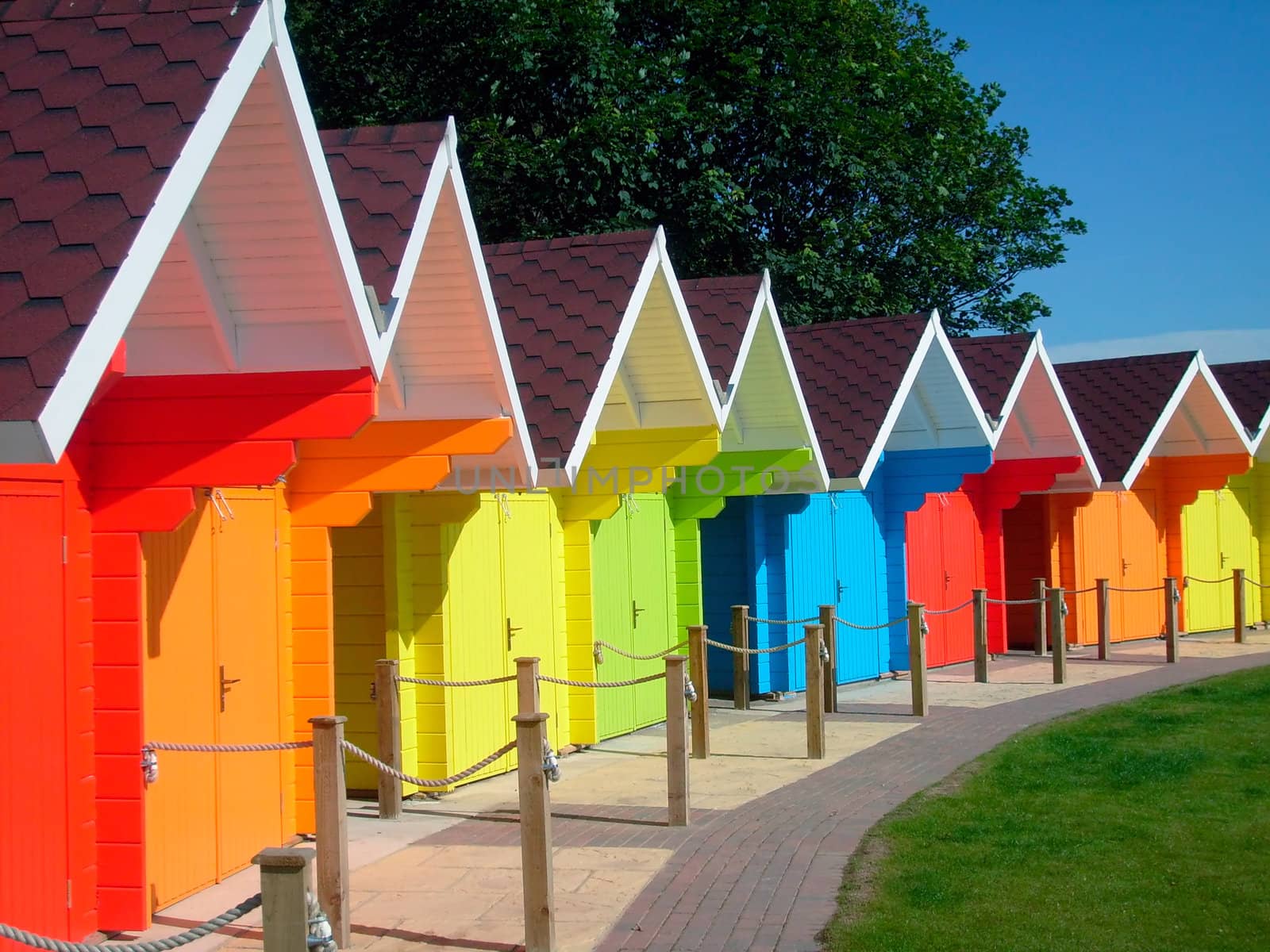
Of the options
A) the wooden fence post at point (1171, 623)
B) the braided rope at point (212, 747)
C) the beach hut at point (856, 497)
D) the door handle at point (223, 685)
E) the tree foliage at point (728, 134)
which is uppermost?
the tree foliage at point (728, 134)

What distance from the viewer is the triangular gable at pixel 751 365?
1452 cm

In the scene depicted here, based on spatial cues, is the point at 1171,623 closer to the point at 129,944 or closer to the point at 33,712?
the point at 33,712

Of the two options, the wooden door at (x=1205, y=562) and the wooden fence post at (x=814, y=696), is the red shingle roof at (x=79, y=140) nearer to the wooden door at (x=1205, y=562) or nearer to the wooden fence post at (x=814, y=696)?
the wooden fence post at (x=814, y=696)

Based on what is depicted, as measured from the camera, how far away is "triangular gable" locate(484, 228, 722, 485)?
1180 centimetres

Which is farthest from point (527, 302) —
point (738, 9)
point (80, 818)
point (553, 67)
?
point (738, 9)

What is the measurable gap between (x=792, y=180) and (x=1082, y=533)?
35.5ft

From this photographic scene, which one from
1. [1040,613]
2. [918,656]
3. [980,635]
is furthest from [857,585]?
[918,656]

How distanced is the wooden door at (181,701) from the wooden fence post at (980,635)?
11.3 metres

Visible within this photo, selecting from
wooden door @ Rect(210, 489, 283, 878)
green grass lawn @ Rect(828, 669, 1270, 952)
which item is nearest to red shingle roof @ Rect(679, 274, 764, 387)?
green grass lawn @ Rect(828, 669, 1270, 952)

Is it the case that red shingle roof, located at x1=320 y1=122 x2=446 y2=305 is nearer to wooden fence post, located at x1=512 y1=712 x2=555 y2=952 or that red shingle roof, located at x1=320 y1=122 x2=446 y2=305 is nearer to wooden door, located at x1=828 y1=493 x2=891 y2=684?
wooden fence post, located at x1=512 y1=712 x2=555 y2=952

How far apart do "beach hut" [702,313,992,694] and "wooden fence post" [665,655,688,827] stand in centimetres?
683

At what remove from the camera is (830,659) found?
1534 centimetres

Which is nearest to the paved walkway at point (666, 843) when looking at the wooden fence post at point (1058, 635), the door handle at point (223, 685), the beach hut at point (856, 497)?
the door handle at point (223, 685)

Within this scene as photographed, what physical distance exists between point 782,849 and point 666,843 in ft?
2.51
